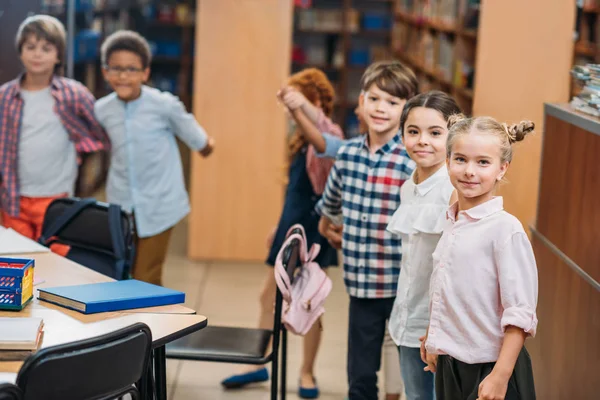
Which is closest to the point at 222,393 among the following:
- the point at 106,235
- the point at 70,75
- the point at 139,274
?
the point at 139,274

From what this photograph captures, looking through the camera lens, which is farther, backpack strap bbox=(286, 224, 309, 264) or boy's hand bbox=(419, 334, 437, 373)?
backpack strap bbox=(286, 224, 309, 264)

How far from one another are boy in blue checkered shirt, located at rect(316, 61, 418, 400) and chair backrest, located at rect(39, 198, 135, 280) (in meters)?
0.83

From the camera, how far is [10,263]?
8.59ft

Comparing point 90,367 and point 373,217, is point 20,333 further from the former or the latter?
point 373,217

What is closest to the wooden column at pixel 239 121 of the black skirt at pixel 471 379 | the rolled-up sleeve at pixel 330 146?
the rolled-up sleeve at pixel 330 146

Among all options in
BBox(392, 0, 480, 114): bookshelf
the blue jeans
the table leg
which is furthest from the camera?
BBox(392, 0, 480, 114): bookshelf

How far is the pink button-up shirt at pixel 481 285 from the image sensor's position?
2.25m

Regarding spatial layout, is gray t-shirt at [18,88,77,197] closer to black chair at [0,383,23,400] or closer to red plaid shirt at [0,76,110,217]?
red plaid shirt at [0,76,110,217]

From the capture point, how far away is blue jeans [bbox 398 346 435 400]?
2.83m

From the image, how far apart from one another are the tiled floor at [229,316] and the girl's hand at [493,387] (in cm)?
171

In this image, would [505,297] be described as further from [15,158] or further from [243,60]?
[243,60]

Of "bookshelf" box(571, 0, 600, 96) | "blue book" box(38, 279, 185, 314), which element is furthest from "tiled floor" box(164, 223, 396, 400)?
"bookshelf" box(571, 0, 600, 96)

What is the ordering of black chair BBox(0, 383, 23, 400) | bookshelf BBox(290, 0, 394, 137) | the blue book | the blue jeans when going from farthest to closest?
bookshelf BBox(290, 0, 394, 137)
the blue jeans
the blue book
black chair BBox(0, 383, 23, 400)

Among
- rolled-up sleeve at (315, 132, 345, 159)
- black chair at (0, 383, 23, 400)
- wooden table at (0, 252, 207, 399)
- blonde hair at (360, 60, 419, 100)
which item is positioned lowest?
wooden table at (0, 252, 207, 399)
